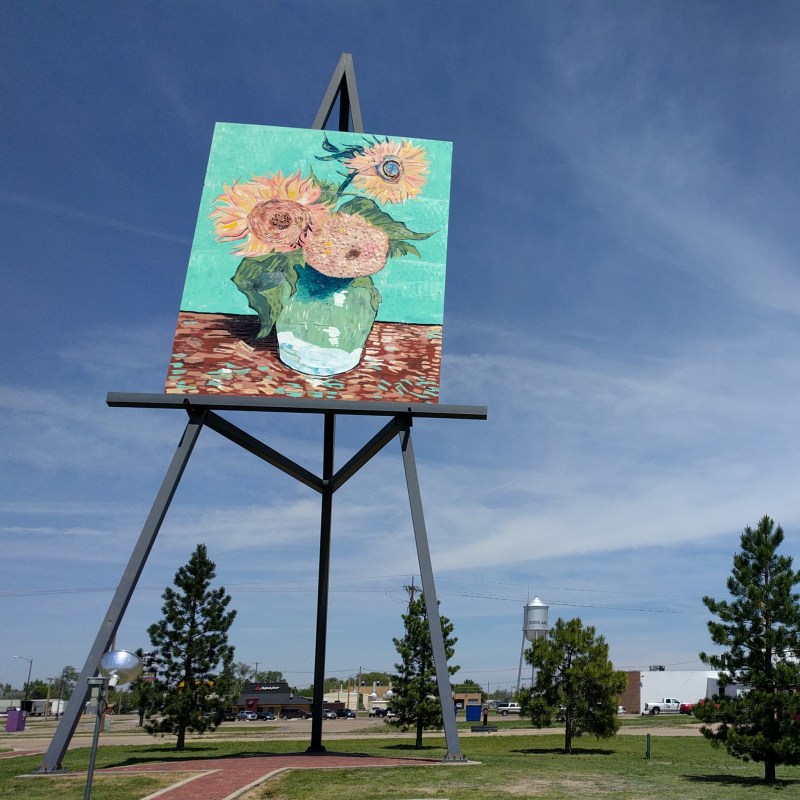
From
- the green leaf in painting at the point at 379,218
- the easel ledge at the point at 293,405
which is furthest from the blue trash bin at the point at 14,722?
the green leaf in painting at the point at 379,218

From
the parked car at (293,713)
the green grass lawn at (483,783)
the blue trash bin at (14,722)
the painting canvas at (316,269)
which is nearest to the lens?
the green grass lawn at (483,783)

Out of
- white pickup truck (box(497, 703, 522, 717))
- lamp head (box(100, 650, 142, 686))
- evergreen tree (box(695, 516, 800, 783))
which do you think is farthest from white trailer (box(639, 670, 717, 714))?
lamp head (box(100, 650, 142, 686))

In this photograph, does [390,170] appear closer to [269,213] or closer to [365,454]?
[269,213]

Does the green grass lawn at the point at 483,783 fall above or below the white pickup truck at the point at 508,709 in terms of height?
above

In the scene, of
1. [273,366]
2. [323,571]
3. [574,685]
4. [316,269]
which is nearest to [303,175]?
[316,269]

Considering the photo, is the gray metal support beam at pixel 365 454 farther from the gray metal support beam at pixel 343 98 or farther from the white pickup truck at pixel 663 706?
the white pickup truck at pixel 663 706

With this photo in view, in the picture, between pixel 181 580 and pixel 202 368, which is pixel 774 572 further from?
pixel 181 580

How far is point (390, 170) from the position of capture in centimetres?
2153

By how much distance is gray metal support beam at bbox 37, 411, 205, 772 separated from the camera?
15.7m

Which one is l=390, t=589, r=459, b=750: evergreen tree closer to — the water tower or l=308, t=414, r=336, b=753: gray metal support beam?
l=308, t=414, r=336, b=753: gray metal support beam

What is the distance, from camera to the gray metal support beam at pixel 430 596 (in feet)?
57.6

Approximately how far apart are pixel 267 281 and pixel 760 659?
51.9 feet

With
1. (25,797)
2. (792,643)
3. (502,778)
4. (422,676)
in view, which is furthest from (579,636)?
(25,797)

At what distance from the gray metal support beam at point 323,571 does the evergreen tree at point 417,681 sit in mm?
10411
